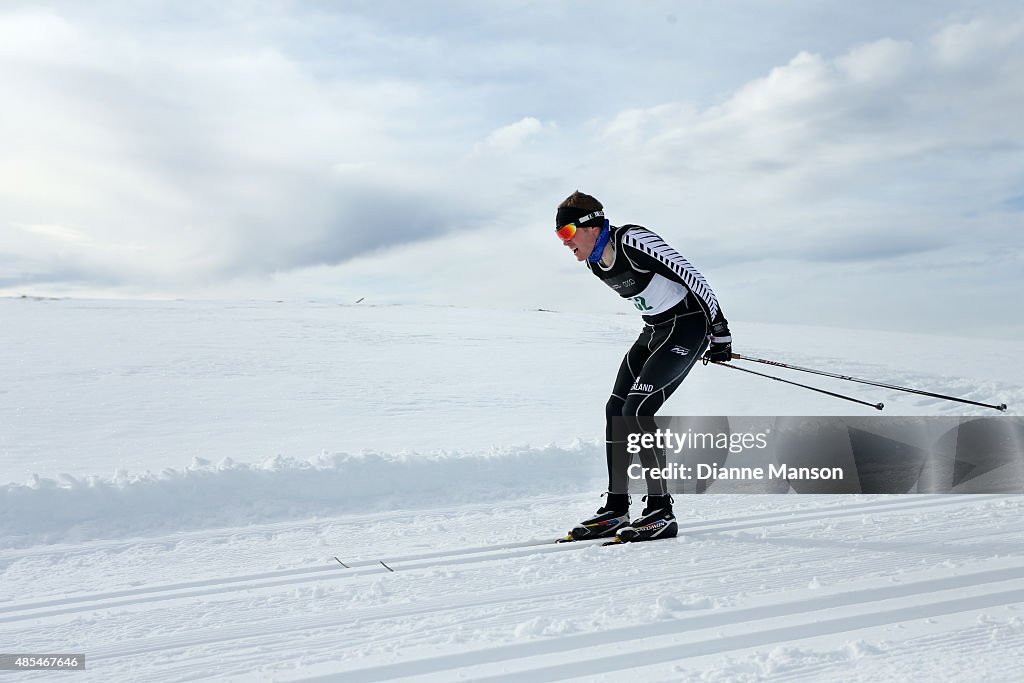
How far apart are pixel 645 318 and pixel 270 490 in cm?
265

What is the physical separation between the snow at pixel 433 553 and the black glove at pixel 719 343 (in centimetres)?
93

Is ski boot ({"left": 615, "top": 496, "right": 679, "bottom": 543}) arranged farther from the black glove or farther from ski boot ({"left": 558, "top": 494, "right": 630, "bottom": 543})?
the black glove

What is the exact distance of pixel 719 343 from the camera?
4.02m

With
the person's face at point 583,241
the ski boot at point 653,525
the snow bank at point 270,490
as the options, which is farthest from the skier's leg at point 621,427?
the snow bank at point 270,490

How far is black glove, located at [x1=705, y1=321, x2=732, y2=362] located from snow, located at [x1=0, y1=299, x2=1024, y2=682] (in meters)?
0.93

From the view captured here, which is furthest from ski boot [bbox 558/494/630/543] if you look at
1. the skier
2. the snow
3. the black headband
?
the black headband

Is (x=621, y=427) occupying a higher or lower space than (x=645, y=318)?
lower

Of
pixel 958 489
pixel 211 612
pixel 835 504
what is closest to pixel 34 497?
pixel 211 612

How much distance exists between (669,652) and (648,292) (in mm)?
2080

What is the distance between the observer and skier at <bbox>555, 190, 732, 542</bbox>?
12.2ft

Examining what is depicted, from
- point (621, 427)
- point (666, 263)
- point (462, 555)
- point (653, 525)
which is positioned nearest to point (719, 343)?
point (666, 263)

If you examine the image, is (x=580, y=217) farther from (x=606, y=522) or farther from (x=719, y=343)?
(x=606, y=522)

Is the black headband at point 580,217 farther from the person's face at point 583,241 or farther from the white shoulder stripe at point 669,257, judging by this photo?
the white shoulder stripe at point 669,257

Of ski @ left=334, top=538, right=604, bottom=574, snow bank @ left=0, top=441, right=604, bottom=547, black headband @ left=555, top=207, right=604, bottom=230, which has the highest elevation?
black headband @ left=555, top=207, right=604, bottom=230
